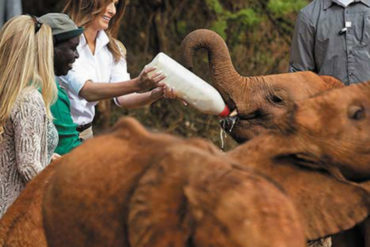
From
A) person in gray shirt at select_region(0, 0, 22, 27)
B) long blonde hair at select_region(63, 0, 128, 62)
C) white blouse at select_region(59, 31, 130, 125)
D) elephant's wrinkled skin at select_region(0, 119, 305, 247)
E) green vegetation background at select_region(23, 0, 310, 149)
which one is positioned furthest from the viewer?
green vegetation background at select_region(23, 0, 310, 149)

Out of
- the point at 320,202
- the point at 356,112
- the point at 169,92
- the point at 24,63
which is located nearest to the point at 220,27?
the point at 169,92

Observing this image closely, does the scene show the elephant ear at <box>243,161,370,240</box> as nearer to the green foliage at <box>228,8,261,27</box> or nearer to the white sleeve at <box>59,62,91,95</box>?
the white sleeve at <box>59,62,91,95</box>

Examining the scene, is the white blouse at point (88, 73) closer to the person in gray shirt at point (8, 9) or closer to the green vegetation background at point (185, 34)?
the person in gray shirt at point (8, 9)

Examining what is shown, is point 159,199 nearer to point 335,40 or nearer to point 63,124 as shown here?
point 63,124

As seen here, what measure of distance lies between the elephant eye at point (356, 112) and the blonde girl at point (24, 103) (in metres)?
1.84

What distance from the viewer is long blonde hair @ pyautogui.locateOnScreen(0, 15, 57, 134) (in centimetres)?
546

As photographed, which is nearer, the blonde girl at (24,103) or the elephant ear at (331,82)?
the blonde girl at (24,103)

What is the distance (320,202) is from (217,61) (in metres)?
2.94

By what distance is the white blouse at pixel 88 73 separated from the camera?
6.49 m

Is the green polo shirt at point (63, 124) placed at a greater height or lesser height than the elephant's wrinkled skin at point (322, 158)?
lesser

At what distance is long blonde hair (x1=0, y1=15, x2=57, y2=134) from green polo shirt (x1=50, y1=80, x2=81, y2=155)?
559 mm

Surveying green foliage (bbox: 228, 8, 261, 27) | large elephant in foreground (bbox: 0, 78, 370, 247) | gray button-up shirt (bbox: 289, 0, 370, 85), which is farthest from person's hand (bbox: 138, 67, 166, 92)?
green foliage (bbox: 228, 8, 261, 27)

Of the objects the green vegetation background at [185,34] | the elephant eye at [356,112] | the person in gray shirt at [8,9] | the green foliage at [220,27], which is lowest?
the green vegetation background at [185,34]

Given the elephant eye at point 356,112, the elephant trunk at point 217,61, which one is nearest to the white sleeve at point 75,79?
the elephant trunk at point 217,61
